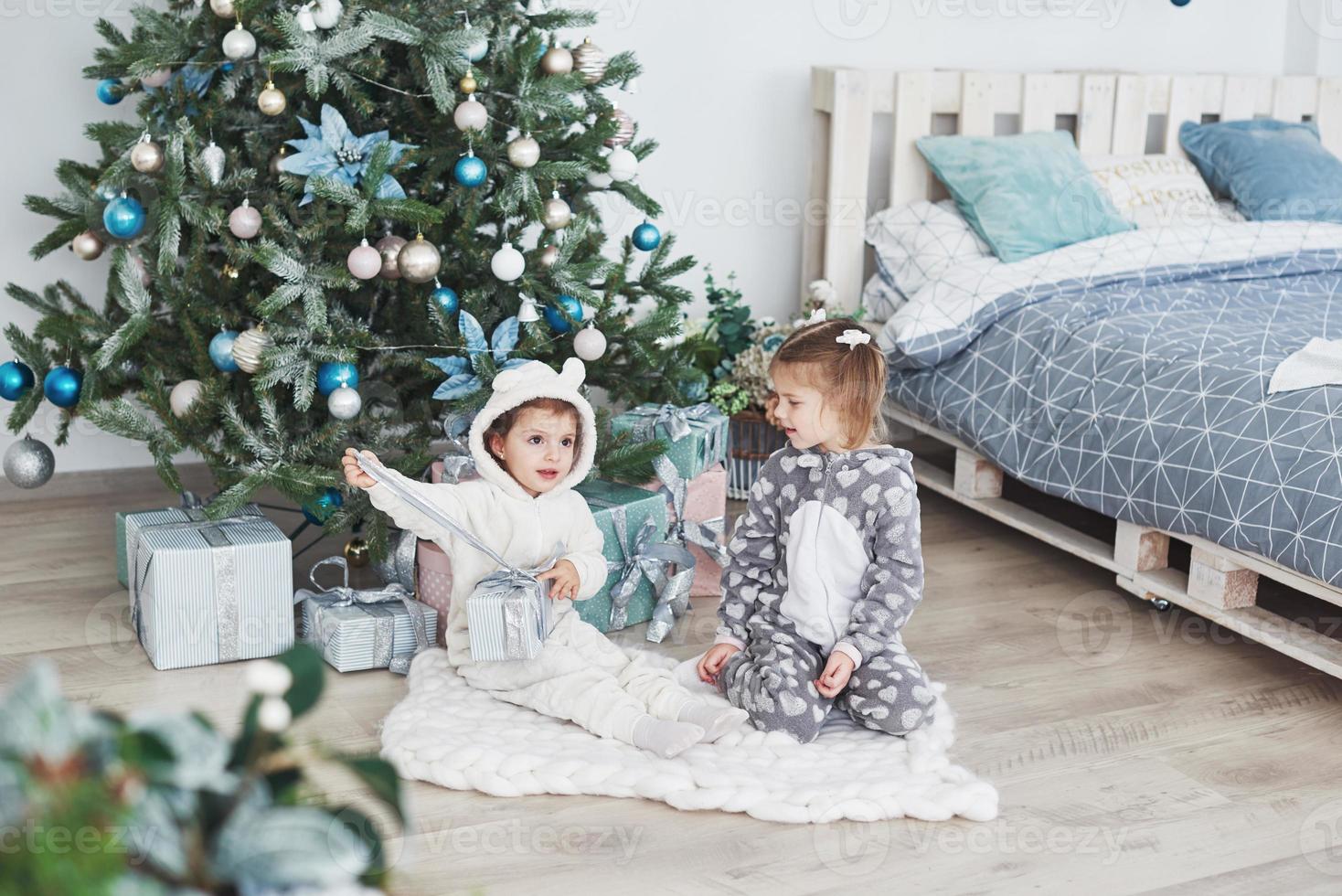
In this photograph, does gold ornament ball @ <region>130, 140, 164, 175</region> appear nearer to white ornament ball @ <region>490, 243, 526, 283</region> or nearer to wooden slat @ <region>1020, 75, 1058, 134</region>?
white ornament ball @ <region>490, 243, 526, 283</region>

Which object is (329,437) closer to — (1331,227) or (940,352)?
(940,352)

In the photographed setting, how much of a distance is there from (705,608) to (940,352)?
2.61ft

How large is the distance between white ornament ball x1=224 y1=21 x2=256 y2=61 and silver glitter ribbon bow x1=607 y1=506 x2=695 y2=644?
38.2 inches

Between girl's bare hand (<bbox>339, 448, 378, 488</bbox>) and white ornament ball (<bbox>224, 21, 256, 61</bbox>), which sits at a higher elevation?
white ornament ball (<bbox>224, 21, 256, 61</bbox>)

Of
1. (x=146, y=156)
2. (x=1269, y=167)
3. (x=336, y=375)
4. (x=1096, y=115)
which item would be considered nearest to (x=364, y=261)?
(x=336, y=375)

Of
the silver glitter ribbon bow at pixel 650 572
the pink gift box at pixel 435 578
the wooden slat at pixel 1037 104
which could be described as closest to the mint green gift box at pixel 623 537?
the silver glitter ribbon bow at pixel 650 572

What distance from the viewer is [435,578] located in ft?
7.14

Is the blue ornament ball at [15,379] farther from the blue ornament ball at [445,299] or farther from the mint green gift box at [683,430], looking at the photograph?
the mint green gift box at [683,430]

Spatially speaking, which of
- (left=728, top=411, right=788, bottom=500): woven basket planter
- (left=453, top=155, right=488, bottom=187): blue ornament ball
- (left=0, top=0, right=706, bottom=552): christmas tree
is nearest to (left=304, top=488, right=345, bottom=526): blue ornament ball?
(left=0, top=0, right=706, bottom=552): christmas tree

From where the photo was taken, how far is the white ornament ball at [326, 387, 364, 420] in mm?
2109

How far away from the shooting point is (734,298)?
320cm

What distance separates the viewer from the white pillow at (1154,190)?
3189 mm

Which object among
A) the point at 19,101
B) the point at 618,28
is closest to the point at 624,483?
the point at 618,28

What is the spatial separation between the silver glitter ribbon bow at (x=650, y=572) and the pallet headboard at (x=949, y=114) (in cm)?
120
